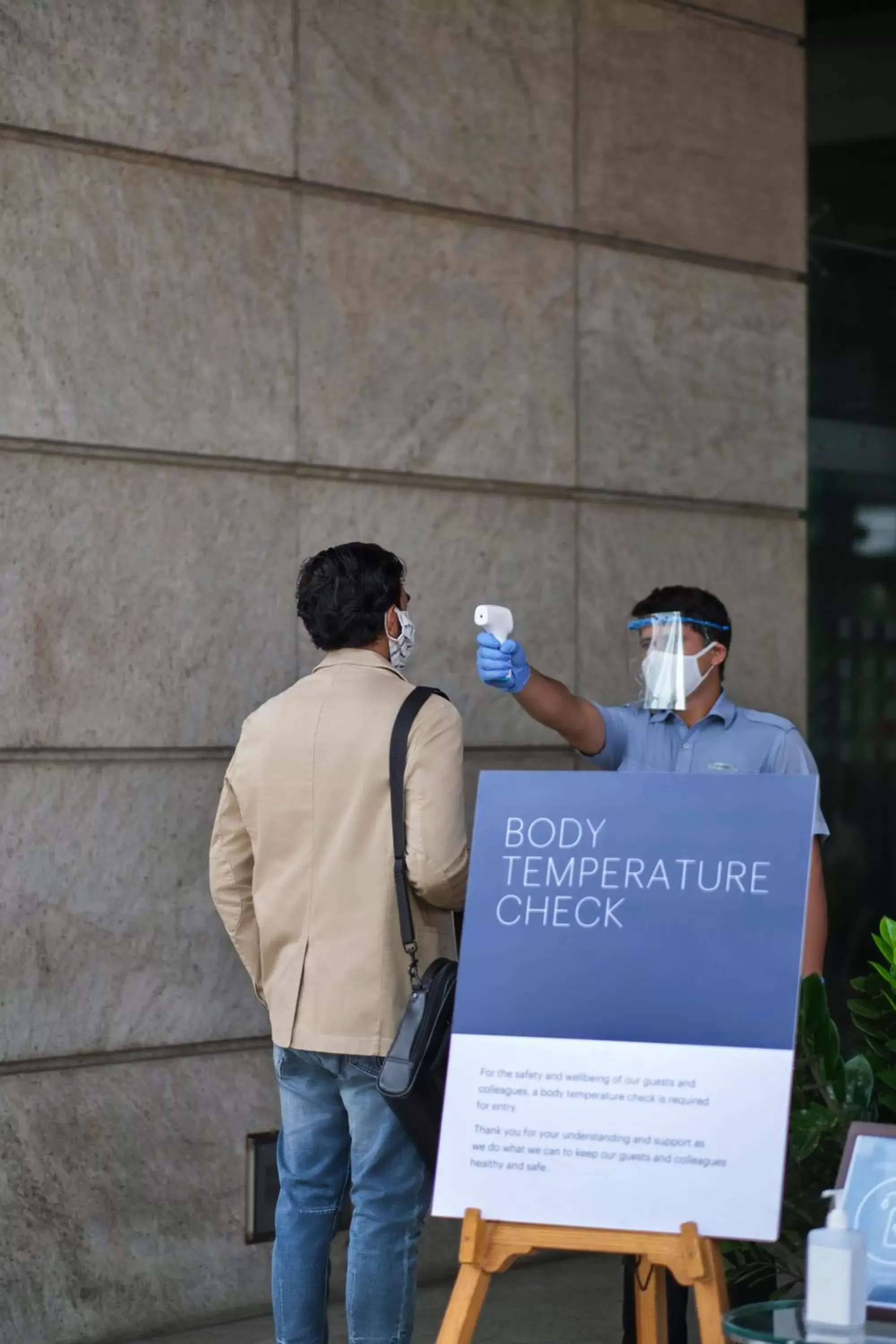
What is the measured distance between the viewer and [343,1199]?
3.98 meters

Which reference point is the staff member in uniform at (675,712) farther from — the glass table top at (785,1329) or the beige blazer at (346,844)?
the glass table top at (785,1329)

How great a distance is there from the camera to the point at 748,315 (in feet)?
19.8

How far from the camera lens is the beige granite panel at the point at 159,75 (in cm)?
461

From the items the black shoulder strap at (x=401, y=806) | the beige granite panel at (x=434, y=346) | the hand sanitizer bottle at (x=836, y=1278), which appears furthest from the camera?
the beige granite panel at (x=434, y=346)

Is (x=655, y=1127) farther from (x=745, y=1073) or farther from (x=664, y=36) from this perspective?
(x=664, y=36)

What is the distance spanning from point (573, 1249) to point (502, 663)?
153 cm

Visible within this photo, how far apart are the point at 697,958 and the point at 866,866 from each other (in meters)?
3.66

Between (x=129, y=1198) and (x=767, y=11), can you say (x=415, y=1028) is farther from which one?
(x=767, y=11)

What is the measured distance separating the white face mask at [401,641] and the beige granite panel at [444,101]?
1721 millimetres

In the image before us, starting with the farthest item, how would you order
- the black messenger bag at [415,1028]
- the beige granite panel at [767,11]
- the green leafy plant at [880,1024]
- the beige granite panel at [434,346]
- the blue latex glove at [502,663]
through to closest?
the beige granite panel at [767,11] → the beige granite panel at [434,346] → the blue latex glove at [502,663] → the black messenger bag at [415,1028] → the green leafy plant at [880,1024]

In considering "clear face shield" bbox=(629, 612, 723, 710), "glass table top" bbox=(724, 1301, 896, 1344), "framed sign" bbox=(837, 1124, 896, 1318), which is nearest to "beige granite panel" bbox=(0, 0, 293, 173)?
"clear face shield" bbox=(629, 612, 723, 710)

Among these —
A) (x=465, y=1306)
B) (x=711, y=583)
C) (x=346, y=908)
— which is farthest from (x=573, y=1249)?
(x=711, y=583)

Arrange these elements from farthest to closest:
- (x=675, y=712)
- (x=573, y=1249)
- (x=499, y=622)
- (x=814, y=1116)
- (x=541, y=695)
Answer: (x=675, y=712) → (x=541, y=695) → (x=499, y=622) → (x=814, y=1116) → (x=573, y=1249)

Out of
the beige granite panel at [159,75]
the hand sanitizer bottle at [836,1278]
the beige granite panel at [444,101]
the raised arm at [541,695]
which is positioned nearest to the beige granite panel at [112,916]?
the raised arm at [541,695]
